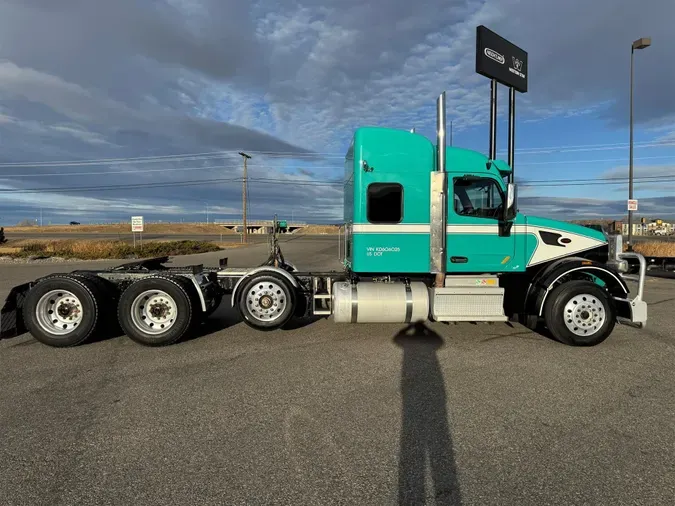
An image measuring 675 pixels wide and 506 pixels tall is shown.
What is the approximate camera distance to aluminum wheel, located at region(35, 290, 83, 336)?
665 cm

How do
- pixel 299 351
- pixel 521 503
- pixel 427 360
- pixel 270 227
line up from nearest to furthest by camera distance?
pixel 521 503, pixel 427 360, pixel 299 351, pixel 270 227

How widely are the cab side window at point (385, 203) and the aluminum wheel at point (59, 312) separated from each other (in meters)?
4.62

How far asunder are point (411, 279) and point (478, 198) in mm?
1705

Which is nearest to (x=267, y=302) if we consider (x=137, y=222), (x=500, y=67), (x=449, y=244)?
(x=449, y=244)

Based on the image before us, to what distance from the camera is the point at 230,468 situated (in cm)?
329

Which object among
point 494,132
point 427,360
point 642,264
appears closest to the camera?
point 427,360

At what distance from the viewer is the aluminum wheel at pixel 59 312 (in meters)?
6.65

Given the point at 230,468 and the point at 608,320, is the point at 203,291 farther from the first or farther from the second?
the point at 608,320

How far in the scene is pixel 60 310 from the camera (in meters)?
6.72

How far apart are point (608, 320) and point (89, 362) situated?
733cm

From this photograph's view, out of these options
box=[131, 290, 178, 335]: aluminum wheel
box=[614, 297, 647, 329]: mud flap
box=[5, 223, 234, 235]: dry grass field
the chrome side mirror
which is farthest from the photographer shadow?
box=[5, 223, 234, 235]: dry grass field

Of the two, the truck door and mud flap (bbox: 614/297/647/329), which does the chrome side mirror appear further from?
mud flap (bbox: 614/297/647/329)

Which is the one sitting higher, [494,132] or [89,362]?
[494,132]

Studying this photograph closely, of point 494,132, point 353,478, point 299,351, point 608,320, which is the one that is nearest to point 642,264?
point 608,320
